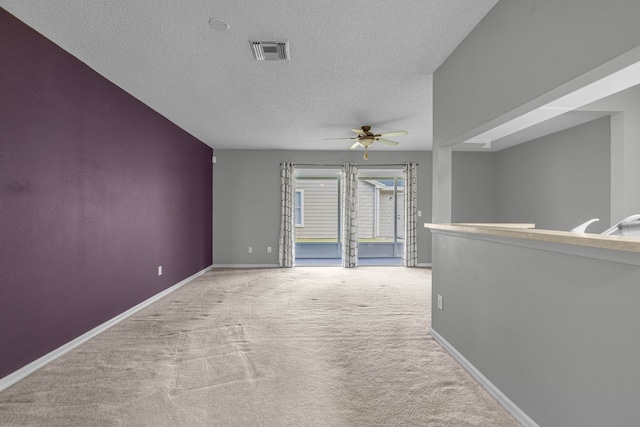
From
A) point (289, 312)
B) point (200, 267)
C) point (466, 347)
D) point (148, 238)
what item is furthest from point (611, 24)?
point (200, 267)

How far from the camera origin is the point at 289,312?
11.2ft

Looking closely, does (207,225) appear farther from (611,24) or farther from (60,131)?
(611,24)

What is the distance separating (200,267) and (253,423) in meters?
4.32

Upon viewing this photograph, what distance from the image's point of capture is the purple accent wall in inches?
76.8

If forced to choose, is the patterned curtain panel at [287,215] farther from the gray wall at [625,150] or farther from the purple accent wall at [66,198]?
the gray wall at [625,150]

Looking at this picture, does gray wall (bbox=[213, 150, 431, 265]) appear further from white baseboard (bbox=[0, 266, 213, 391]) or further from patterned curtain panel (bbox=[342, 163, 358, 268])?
white baseboard (bbox=[0, 266, 213, 391])

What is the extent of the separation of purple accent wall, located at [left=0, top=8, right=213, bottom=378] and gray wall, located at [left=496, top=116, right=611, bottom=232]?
5851 mm

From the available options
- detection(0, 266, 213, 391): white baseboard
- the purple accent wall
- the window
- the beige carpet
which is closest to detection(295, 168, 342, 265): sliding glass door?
the window

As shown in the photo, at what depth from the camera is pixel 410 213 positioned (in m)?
6.18

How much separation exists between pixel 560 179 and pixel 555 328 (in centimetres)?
422

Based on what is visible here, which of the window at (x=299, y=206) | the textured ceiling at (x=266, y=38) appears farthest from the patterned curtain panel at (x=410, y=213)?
the window at (x=299, y=206)

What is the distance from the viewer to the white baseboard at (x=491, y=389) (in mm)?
1557

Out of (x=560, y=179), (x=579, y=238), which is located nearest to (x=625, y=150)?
(x=579, y=238)

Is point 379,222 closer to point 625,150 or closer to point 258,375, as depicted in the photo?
point 625,150
